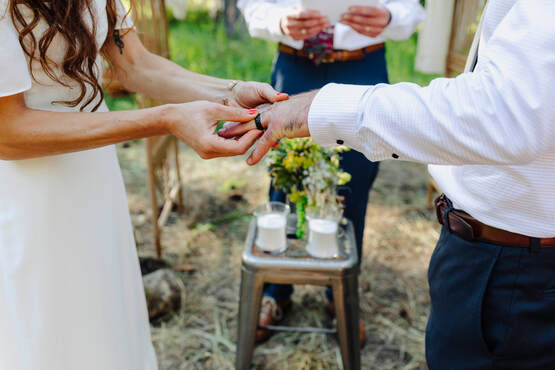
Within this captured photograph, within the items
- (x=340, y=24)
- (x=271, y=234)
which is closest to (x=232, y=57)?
(x=340, y=24)

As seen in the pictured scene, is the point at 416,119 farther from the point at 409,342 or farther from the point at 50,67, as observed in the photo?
the point at 409,342

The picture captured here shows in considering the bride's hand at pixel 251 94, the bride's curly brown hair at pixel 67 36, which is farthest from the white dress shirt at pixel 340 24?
the bride's curly brown hair at pixel 67 36

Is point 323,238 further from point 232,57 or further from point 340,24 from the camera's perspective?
point 232,57

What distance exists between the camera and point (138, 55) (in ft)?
5.38

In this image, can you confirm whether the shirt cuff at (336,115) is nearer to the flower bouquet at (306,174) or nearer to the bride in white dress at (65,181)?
the bride in white dress at (65,181)

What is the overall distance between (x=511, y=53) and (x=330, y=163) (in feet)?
3.99

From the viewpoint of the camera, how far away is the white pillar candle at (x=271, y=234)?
2076 mm

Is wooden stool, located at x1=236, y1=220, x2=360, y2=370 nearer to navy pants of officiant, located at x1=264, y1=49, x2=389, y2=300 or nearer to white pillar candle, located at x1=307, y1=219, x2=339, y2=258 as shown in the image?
white pillar candle, located at x1=307, y1=219, x2=339, y2=258

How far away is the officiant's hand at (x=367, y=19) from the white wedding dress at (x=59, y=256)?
134 centimetres

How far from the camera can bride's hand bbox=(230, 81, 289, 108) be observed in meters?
1.60

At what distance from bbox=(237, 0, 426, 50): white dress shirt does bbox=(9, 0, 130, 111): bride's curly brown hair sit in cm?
131

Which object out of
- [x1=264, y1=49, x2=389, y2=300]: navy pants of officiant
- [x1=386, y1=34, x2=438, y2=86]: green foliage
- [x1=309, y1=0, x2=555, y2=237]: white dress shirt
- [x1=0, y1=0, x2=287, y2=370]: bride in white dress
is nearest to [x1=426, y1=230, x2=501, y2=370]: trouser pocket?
[x1=309, y1=0, x2=555, y2=237]: white dress shirt

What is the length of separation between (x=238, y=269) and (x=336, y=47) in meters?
1.62

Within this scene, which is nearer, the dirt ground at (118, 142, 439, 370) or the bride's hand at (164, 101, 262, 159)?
the bride's hand at (164, 101, 262, 159)
